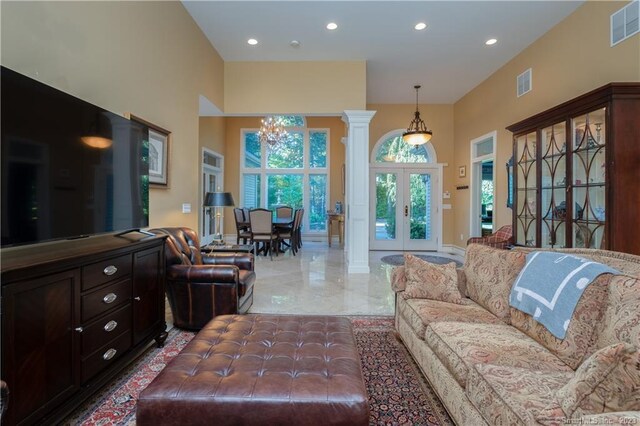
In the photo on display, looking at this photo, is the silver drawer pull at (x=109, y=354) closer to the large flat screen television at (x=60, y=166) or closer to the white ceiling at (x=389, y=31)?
the large flat screen television at (x=60, y=166)

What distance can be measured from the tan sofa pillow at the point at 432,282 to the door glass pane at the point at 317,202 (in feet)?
21.3

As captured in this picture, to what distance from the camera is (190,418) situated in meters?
1.23

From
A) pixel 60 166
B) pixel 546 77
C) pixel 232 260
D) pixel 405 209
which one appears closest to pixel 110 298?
pixel 60 166

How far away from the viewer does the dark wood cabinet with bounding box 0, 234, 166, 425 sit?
1320mm

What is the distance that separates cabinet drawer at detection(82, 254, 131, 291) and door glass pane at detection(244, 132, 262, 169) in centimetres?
707

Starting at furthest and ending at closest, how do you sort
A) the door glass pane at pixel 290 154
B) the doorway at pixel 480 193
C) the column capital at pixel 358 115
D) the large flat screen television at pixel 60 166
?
the door glass pane at pixel 290 154, the doorway at pixel 480 193, the column capital at pixel 358 115, the large flat screen television at pixel 60 166

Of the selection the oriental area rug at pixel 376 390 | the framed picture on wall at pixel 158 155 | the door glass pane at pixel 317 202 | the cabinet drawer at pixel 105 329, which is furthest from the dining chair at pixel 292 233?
the cabinet drawer at pixel 105 329

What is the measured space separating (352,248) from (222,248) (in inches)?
89.5

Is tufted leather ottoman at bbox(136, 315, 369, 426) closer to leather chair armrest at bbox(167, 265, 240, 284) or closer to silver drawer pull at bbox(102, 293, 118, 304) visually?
silver drawer pull at bbox(102, 293, 118, 304)

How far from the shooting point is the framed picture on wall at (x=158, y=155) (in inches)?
126

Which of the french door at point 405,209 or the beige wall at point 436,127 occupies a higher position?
the beige wall at point 436,127

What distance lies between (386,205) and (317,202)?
2.34 metres

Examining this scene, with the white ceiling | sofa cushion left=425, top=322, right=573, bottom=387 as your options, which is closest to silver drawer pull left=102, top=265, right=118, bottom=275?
sofa cushion left=425, top=322, right=573, bottom=387

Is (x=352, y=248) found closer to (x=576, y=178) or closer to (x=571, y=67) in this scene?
(x=576, y=178)
